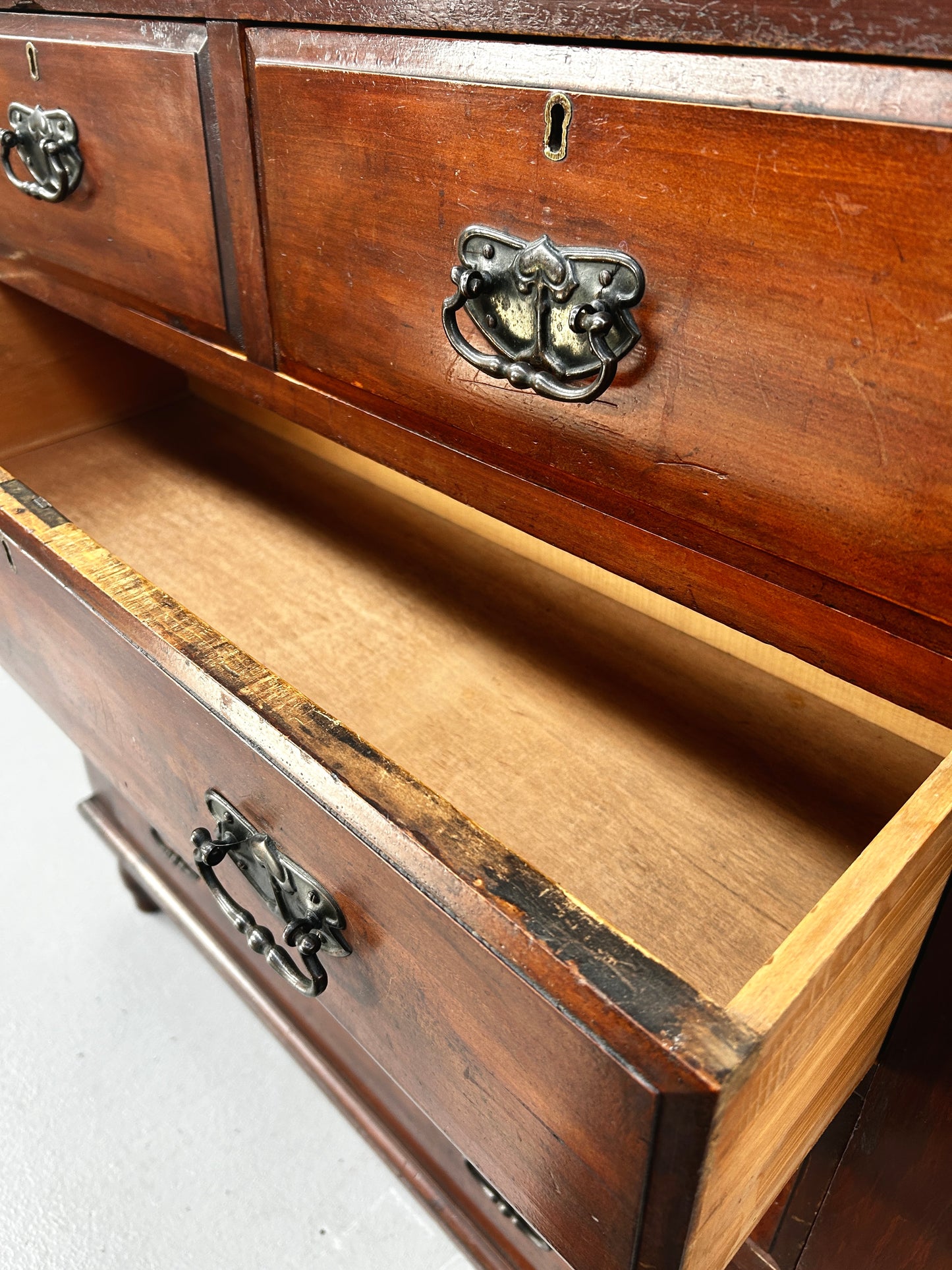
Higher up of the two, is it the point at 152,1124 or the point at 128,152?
the point at 128,152

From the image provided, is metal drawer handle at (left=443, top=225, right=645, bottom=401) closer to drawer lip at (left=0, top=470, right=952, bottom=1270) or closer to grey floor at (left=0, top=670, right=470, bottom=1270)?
drawer lip at (left=0, top=470, right=952, bottom=1270)

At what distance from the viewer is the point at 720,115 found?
352 millimetres

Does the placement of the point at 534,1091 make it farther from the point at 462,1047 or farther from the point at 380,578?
the point at 380,578

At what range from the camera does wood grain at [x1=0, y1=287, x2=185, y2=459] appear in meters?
0.94

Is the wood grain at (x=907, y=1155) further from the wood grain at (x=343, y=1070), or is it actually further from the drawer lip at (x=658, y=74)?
the drawer lip at (x=658, y=74)

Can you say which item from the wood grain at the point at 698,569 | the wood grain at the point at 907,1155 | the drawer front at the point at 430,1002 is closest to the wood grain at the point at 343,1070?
the wood grain at the point at 907,1155

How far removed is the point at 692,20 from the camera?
346 millimetres

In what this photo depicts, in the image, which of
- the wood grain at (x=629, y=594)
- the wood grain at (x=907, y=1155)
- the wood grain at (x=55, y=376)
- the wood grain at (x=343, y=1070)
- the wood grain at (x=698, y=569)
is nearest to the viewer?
the wood grain at (x=698, y=569)

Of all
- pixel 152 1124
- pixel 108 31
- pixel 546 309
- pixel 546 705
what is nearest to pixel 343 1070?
pixel 152 1124

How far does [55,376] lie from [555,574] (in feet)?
1.79

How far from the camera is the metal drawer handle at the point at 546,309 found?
0.40 m

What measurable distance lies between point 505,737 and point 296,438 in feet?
1.59

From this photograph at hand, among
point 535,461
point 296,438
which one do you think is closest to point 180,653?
point 535,461

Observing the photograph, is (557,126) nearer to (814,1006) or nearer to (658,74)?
(658,74)
